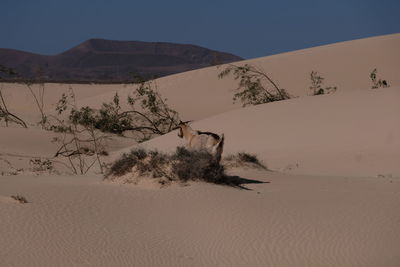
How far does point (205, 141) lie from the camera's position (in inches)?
372

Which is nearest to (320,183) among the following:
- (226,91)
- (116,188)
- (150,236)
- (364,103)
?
(116,188)

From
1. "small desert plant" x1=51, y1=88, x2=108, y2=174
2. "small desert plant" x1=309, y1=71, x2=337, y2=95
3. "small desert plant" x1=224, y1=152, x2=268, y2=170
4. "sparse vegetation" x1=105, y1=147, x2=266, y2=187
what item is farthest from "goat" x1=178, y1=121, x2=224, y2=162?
"small desert plant" x1=309, y1=71, x2=337, y2=95

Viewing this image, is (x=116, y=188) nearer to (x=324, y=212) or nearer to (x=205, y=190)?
(x=205, y=190)

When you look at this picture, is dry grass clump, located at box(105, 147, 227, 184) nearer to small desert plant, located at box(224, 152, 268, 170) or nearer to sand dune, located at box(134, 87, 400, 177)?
small desert plant, located at box(224, 152, 268, 170)

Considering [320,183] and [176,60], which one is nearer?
[320,183]

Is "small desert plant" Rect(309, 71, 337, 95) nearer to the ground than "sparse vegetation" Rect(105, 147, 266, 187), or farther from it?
farther from it

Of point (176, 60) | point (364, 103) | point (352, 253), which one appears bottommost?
point (352, 253)

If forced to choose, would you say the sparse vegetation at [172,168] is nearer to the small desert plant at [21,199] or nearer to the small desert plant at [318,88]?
the small desert plant at [21,199]

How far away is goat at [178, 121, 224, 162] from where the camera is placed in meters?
9.02

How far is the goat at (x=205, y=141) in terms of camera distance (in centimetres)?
902

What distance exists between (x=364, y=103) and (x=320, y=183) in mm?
7334

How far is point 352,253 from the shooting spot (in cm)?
635

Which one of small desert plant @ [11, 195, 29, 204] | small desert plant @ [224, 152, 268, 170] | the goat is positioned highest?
the goat

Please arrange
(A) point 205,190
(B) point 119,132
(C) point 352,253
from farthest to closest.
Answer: (B) point 119,132 → (A) point 205,190 → (C) point 352,253
